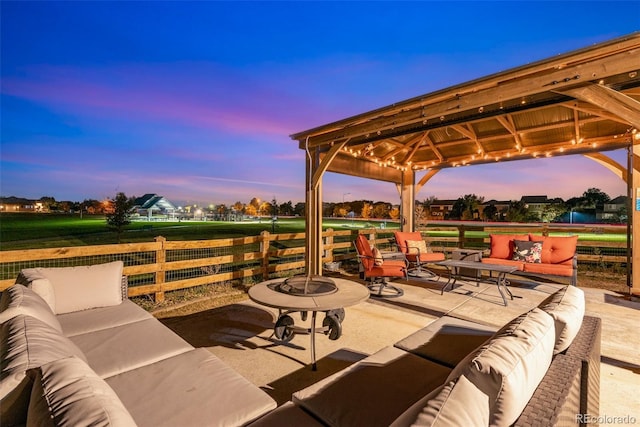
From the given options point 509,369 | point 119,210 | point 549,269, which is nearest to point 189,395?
point 509,369

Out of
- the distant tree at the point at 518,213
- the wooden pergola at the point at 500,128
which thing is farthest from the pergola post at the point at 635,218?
the distant tree at the point at 518,213

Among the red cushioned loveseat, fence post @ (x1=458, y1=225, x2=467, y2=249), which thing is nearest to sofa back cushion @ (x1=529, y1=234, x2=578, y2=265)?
the red cushioned loveseat

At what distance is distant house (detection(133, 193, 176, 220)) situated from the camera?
140ft

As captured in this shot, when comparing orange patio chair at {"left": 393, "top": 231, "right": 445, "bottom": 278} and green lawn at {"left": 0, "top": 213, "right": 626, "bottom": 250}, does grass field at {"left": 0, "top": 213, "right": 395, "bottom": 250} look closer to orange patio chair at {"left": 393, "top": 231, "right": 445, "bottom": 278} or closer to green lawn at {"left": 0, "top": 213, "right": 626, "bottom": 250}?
green lawn at {"left": 0, "top": 213, "right": 626, "bottom": 250}

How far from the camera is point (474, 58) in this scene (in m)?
7.34

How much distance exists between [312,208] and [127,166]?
67.8ft

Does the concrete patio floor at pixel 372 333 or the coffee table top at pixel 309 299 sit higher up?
the coffee table top at pixel 309 299

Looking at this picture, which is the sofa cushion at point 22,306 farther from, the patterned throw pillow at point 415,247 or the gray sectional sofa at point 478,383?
the patterned throw pillow at point 415,247

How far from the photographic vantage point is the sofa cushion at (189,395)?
49.8 inches

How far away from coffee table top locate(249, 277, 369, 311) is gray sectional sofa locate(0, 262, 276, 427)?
78 cm

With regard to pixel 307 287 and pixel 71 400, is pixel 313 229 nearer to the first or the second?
pixel 307 287

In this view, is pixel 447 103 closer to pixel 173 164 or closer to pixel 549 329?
pixel 549 329

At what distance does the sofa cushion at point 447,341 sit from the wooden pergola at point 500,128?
248 cm

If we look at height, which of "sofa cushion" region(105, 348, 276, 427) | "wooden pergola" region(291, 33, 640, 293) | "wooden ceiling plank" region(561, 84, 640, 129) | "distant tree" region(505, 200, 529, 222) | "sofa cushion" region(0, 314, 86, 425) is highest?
"wooden pergola" region(291, 33, 640, 293)
